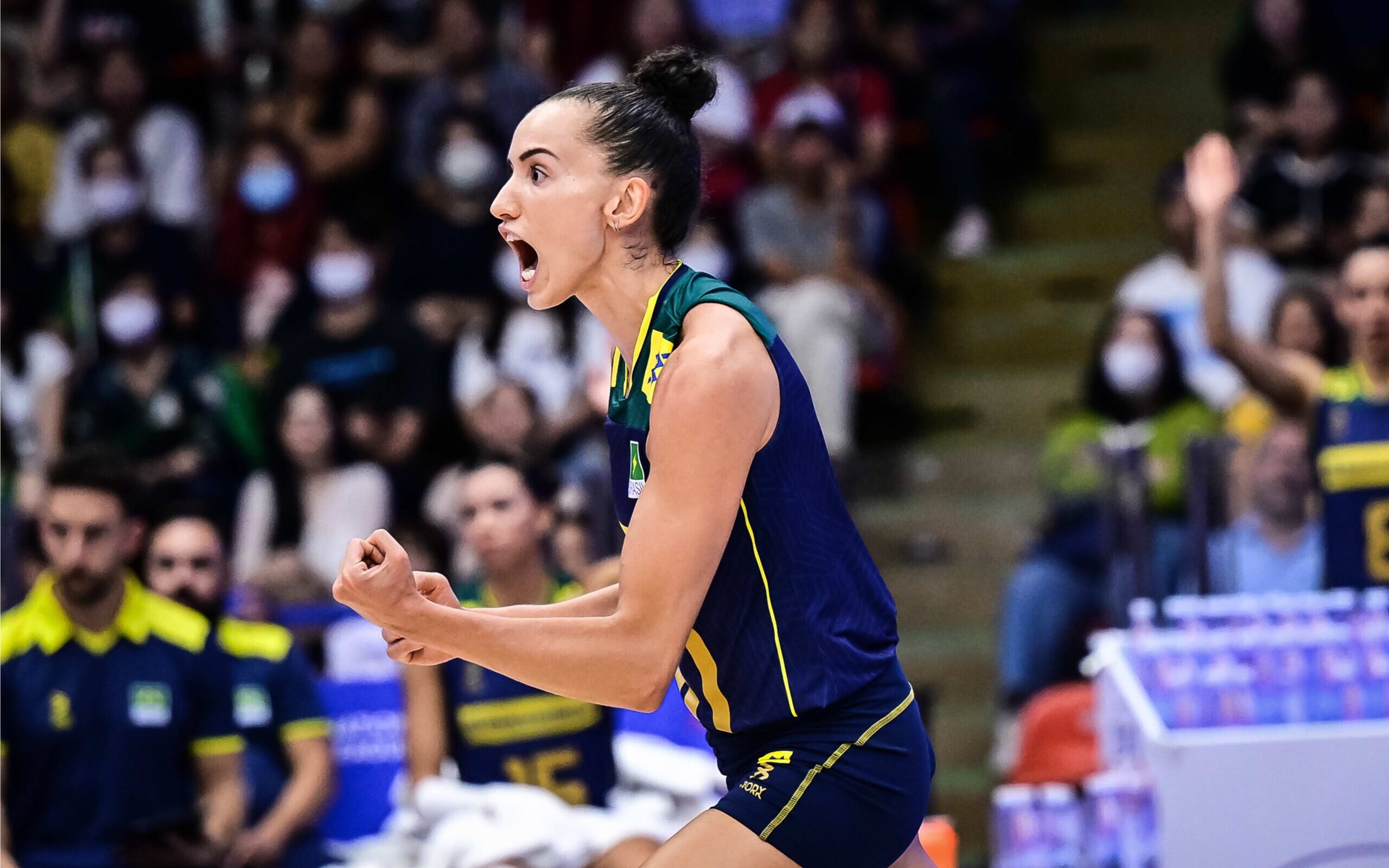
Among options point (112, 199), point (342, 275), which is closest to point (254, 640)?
point (342, 275)

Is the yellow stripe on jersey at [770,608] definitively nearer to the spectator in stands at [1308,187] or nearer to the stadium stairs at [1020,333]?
the stadium stairs at [1020,333]

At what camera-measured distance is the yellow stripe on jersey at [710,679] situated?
2471mm

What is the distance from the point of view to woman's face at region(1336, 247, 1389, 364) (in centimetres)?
478

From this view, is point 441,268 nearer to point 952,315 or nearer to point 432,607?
point 952,315

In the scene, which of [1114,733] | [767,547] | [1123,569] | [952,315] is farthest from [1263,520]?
[767,547]

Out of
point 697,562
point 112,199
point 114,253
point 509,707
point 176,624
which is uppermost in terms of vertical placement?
point 112,199

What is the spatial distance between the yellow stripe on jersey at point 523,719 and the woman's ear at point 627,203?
88.2 inches

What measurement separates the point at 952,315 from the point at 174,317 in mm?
3576

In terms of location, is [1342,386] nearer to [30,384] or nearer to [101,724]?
[101,724]

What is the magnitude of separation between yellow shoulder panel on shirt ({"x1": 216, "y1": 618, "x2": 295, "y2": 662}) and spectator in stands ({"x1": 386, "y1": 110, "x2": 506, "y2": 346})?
103 inches

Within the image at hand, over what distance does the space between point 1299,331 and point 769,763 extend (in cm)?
421

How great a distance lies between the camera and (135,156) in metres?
8.41

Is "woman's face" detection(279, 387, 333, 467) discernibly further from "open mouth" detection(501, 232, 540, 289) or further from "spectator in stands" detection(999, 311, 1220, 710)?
"open mouth" detection(501, 232, 540, 289)

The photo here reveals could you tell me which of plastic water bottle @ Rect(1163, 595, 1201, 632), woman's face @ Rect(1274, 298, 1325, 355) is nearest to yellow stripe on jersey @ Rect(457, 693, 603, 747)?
plastic water bottle @ Rect(1163, 595, 1201, 632)
